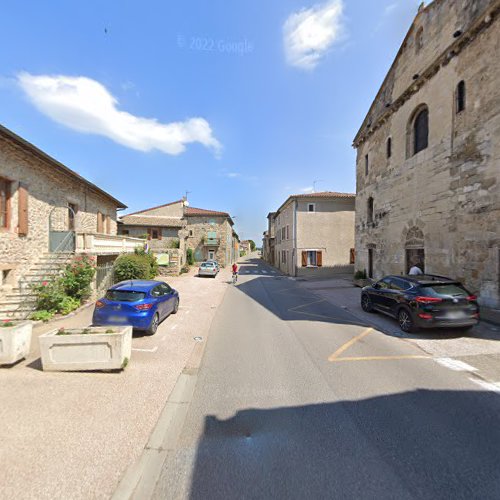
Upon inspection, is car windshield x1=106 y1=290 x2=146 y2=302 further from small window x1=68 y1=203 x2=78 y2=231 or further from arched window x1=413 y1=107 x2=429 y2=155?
arched window x1=413 y1=107 x2=429 y2=155

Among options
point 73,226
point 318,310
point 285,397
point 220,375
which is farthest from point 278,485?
point 73,226

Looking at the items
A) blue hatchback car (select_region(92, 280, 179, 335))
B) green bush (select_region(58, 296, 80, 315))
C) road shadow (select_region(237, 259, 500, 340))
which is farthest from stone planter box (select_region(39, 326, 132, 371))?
road shadow (select_region(237, 259, 500, 340))

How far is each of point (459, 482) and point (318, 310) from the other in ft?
24.5

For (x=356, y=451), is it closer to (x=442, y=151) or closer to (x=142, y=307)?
(x=142, y=307)

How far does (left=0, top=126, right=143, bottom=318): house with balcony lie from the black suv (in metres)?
11.0

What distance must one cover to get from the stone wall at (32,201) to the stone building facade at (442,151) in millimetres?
16320

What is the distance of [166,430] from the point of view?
3096 millimetres

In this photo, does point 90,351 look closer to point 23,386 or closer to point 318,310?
point 23,386

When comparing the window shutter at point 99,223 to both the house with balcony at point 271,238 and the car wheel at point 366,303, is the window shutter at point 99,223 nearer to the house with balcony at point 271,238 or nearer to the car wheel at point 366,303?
the car wheel at point 366,303

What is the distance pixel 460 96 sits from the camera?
10.1 meters

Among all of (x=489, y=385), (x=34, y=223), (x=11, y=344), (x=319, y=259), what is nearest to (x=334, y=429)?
(x=489, y=385)

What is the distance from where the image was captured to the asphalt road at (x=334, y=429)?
236 centimetres

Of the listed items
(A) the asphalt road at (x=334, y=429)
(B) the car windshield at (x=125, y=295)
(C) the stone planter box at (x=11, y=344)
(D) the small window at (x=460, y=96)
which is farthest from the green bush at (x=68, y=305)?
(D) the small window at (x=460, y=96)

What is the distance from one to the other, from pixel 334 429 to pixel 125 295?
5.54 meters
